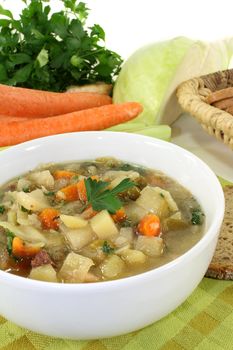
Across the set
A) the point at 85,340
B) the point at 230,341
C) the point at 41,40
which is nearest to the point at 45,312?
the point at 85,340

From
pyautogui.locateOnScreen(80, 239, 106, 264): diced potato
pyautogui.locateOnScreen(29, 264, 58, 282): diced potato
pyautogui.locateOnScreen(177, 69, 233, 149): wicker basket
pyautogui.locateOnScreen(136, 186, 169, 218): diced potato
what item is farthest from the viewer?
pyautogui.locateOnScreen(177, 69, 233, 149): wicker basket

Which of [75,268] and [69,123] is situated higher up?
[75,268]

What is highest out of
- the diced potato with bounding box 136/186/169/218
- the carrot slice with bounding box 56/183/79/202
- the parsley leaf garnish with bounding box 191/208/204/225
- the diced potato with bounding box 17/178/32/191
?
the diced potato with bounding box 136/186/169/218

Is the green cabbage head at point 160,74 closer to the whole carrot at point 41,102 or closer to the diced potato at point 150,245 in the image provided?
the whole carrot at point 41,102

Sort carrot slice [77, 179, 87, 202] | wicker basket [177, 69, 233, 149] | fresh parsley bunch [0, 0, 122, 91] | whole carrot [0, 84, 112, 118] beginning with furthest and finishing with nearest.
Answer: fresh parsley bunch [0, 0, 122, 91]
whole carrot [0, 84, 112, 118]
wicker basket [177, 69, 233, 149]
carrot slice [77, 179, 87, 202]

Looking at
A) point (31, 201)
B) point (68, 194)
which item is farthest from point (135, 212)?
point (31, 201)

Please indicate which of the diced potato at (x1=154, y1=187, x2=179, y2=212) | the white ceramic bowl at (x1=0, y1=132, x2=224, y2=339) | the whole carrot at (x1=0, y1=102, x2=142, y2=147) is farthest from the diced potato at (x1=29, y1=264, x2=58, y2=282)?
the whole carrot at (x1=0, y1=102, x2=142, y2=147)

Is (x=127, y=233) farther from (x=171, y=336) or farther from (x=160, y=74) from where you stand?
(x=160, y=74)

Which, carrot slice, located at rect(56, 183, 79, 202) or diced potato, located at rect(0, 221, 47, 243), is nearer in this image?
diced potato, located at rect(0, 221, 47, 243)

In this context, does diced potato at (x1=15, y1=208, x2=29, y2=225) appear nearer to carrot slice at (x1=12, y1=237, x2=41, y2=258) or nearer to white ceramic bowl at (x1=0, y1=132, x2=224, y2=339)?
carrot slice at (x1=12, y1=237, x2=41, y2=258)
